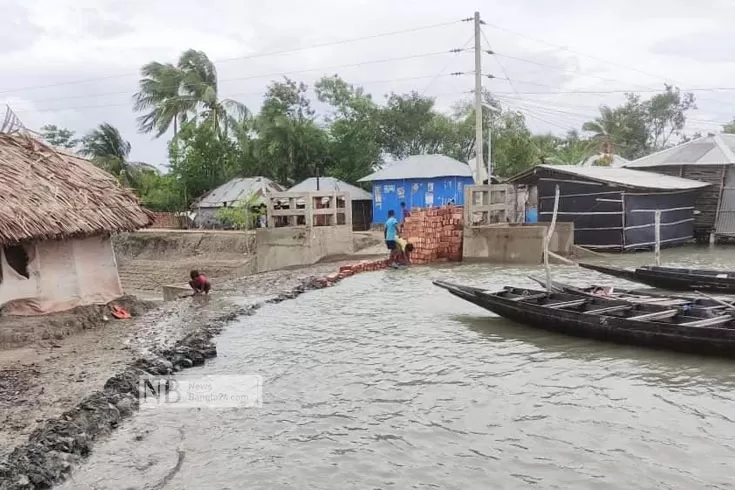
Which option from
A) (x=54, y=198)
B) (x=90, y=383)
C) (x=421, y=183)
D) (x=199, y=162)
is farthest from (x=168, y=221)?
(x=90, y=383)

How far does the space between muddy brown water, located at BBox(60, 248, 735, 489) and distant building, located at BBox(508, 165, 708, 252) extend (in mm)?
12305

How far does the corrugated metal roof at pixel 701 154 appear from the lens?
2577 centimetres

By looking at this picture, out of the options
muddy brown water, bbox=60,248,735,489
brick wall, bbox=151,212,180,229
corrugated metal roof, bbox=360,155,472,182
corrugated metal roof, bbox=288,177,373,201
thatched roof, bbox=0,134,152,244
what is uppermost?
corrugated metal roof, bbox=360,155,472,182

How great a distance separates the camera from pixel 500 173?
3731 centimetres

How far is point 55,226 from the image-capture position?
38.4ft

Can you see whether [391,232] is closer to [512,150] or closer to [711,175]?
[711,175]

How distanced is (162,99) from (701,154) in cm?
2827

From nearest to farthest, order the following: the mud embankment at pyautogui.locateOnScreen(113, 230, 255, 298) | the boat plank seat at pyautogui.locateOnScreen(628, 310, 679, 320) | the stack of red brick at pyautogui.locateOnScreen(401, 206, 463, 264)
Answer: the boat plank seat at pyautogui.locateOnScreen(628, 310, 679, 320)
the stack of red brick at pyautogui.locateOnScreen(401, 206, 463, 264)
the mud embankment at pyautogui.locateOnScreen(113, 230, 255, 298)

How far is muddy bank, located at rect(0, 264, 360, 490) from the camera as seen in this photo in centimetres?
597

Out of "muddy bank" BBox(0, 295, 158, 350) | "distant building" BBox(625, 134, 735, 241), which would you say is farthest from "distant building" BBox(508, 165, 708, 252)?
"muddy bank" BBox(0, 295, 158, 350)

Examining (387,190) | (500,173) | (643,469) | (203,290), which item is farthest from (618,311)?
(500,173)

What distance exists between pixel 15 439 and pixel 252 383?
3107 mm

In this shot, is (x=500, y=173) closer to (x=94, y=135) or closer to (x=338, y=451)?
(x=94, y=135)

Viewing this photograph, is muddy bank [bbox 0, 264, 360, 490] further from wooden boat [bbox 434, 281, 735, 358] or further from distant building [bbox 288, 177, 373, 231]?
distant building [bbox 288, 177, 373, 231]
